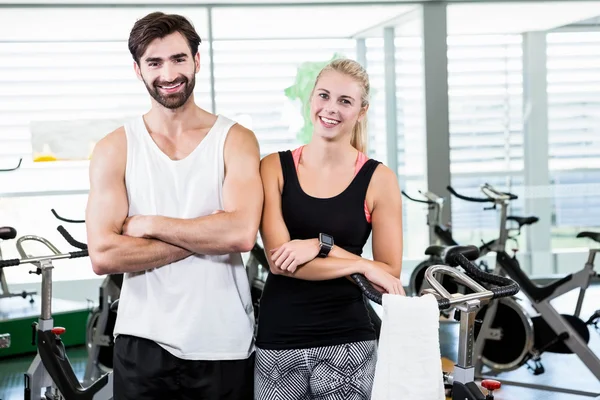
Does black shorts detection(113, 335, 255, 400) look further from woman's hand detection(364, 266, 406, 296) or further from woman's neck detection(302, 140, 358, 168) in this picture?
woman's neck detection(302, 140, 358, 168)

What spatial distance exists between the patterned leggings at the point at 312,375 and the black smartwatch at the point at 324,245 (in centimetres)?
22

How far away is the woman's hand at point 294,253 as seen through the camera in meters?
1.81

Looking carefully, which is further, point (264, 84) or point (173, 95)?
point (264, 84)

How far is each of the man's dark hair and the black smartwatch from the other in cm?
53

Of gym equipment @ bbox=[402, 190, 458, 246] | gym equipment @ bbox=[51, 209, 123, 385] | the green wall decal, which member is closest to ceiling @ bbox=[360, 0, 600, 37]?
the green wall decal

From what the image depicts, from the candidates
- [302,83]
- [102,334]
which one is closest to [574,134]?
[302,83]

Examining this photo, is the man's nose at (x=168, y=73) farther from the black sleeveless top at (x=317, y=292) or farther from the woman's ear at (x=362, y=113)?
the woman's ear at (x=362, y=113)

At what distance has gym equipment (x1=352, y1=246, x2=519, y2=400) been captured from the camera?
1.73 metres

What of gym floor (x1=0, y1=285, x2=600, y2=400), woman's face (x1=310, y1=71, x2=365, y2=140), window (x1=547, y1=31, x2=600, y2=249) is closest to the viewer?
woman's face (x1=310, y1=71, x2=365, y2=140)

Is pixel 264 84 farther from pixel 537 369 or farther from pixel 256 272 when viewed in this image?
pixel 537 369

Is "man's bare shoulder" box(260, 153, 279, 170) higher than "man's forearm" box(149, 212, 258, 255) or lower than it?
higher

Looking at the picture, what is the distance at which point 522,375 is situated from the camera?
483cm

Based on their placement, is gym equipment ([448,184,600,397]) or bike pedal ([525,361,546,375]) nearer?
gym equipment ([448,184,600,397])

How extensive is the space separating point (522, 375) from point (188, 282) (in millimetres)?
3496
